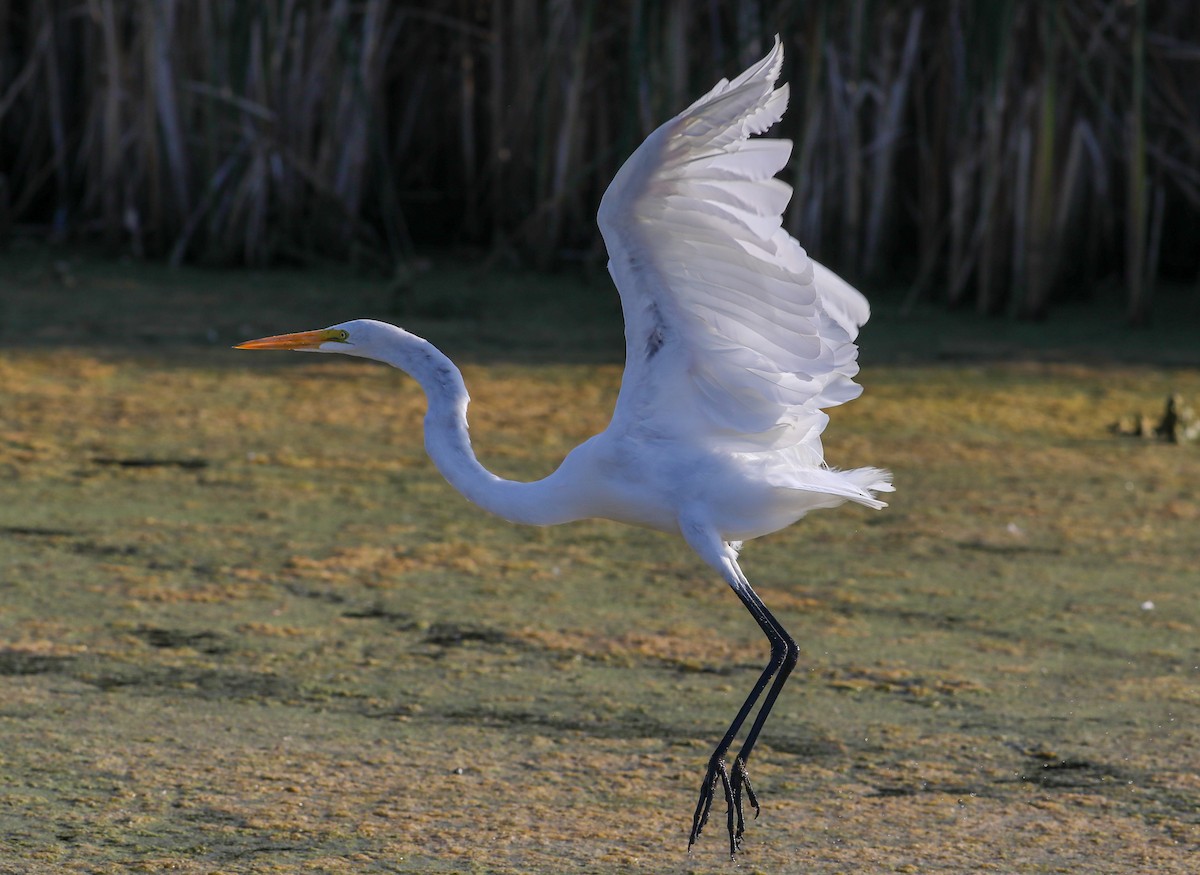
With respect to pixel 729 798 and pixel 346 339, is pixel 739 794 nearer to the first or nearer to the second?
pixel 729 798

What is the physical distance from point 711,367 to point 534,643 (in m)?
0.90

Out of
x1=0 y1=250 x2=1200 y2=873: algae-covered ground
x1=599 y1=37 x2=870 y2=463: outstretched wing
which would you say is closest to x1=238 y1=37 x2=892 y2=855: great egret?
x1=599 y1=37 x2=870 y2=463: outstretched wing

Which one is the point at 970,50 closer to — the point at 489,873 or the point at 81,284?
the point at 81,284

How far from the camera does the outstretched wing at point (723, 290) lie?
212 centimetres

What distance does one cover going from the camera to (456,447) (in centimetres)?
256

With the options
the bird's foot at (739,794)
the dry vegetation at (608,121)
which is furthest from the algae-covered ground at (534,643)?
the dry vegetation at (608,121)

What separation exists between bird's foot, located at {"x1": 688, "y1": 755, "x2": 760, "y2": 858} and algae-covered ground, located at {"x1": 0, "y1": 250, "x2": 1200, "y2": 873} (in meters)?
0.04

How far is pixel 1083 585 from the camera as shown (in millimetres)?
3561

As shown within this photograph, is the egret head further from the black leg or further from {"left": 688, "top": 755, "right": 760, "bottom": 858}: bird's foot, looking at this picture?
{"left": 688, "top": 755, "right": 760, "bottom": 858}: bird's foot

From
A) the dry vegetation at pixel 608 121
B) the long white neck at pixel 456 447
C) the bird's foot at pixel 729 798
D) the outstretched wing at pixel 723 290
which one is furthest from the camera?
the dry vegetation at pixel 608 121

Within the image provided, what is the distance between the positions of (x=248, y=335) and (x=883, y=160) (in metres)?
2.30

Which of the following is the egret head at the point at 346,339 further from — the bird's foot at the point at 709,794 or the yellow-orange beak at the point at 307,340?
the bird's foot at the point at 709,794

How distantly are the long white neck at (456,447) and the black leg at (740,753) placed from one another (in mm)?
329

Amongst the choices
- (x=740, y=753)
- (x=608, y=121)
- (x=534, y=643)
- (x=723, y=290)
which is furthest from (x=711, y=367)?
(x=608, y=121)
